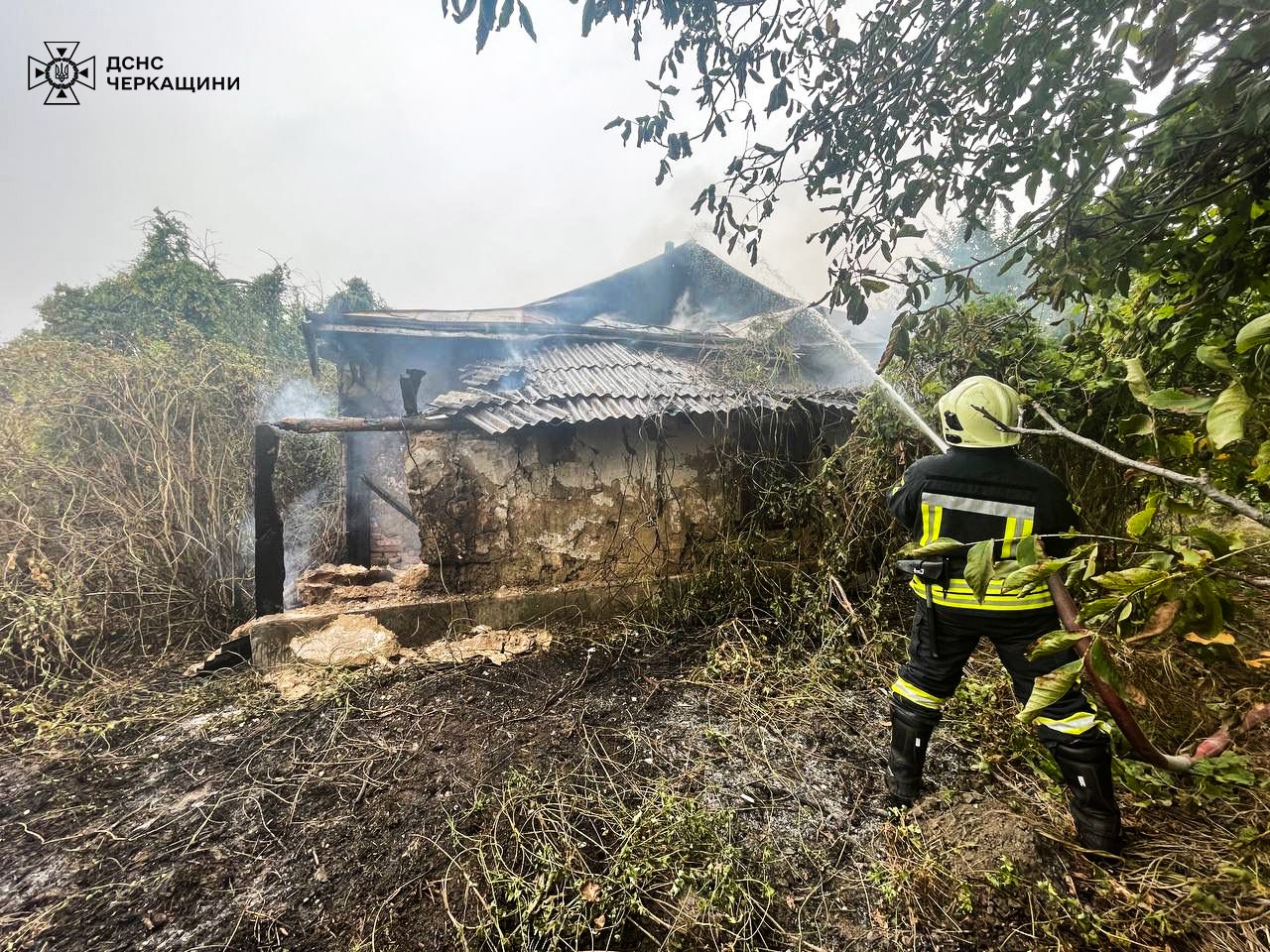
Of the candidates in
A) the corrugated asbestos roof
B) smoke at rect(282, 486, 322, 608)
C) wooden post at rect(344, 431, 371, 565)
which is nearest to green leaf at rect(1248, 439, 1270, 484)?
A: the corrugated asbestos roof

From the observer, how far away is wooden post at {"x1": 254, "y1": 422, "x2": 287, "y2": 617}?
4.65 m

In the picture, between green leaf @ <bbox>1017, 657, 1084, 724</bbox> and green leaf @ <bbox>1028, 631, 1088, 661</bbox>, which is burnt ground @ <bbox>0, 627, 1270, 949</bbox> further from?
green leaf @ <bbox>1028, 631, 1088, 661</bbox>

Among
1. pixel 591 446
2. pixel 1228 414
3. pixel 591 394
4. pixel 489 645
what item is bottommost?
pixel 489 645

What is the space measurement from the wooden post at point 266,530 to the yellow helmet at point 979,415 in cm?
563

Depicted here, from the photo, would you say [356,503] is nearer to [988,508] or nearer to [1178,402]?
[988,508]

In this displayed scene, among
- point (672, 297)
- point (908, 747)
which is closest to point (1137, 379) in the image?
point (908, 747)

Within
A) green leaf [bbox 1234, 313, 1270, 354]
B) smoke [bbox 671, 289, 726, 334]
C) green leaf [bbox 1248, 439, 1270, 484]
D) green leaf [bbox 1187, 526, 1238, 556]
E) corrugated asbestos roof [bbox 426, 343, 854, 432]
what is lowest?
green leaf [bbox 1187, 526, 1238, 556]

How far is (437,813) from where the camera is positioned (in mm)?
2680

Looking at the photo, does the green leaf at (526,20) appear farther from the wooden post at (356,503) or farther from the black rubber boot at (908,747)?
the wooden post at (356,503)

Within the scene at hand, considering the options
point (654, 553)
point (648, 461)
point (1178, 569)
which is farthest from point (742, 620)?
point (1178, 569)

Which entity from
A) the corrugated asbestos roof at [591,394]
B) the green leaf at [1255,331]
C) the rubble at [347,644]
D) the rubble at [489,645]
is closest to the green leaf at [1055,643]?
the green leaf at [1255,331]

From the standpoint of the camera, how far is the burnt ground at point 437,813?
6.76ft

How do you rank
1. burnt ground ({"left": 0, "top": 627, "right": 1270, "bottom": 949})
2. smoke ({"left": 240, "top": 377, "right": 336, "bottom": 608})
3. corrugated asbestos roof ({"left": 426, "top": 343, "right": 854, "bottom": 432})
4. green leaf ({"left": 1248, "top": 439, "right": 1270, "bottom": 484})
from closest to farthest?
1. green leaf ({"left": 1248, "top": 439, "right": 1270, "bottom": 484})
2. burnt ground ({"left": 0, "top": 627, "right": 1270, "bottom": 949})
3. corrugated asbestos roof ({"left": 426, "top": 343, "right": 854, "bottom": 432})
4. smoke ({"left": 240, "top": 377, "right": 336, "bottom": 608})

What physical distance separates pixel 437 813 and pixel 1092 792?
10.7 ft
